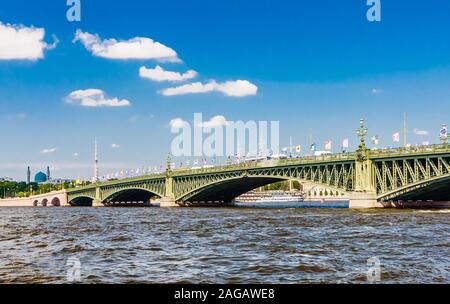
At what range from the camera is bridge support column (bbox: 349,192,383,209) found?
3932 inches

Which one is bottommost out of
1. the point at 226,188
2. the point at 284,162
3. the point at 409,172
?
the point at 226,188

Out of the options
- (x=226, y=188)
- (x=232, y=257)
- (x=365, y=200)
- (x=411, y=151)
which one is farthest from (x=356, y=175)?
(x=232, y=257)

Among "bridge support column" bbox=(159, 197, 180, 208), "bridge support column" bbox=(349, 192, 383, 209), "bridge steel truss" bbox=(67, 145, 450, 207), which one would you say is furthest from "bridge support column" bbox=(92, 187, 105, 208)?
"bridge support column" bbox=(349, 192, 383, 209)

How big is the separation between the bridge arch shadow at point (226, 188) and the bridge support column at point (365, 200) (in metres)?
18.1

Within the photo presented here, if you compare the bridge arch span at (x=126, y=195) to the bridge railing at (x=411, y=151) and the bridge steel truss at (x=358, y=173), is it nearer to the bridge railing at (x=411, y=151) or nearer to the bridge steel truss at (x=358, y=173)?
the bridge steel truss at (x=358, y=173)

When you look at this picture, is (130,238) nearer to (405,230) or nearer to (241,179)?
→ (405,230)

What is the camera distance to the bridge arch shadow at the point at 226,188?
12962 centimetres

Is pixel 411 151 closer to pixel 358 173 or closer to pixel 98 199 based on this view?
pixel 358 173

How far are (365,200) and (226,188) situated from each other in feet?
168

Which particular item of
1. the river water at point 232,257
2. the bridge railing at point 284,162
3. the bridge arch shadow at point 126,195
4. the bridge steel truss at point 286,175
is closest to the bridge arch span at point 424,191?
the bridge steel truss at point 286,175

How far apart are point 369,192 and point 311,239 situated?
195 feet

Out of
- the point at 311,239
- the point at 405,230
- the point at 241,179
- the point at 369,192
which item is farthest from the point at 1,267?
the point at 241,179

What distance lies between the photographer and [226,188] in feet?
479
